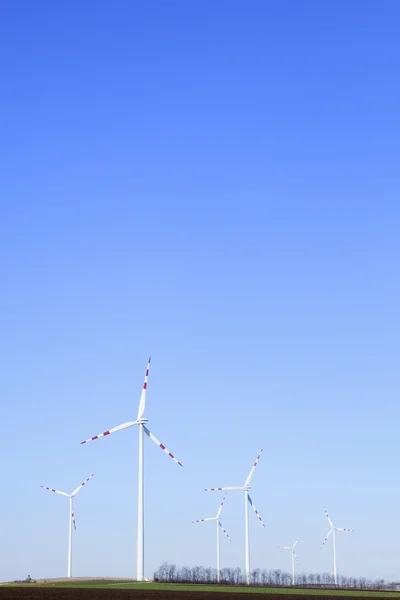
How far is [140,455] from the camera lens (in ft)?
413

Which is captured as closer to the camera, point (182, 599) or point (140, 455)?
point (182, 599)

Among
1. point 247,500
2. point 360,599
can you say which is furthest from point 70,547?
point 360,599

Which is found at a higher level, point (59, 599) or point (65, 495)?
point (65, 495)

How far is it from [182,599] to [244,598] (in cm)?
1199

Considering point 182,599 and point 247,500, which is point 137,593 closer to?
point 182,599

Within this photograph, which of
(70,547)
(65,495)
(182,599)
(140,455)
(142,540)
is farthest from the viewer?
(65,495)

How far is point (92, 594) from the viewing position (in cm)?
10094

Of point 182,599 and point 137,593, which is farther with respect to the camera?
point 137,593

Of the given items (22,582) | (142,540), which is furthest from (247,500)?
(142,540)

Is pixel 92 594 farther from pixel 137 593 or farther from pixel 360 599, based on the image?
pixel 360 599

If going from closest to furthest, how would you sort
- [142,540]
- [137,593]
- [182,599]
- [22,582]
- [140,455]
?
[182,599] < [137,593] < [142,540] < [140,455] < [22,582]

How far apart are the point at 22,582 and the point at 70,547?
19.3 m

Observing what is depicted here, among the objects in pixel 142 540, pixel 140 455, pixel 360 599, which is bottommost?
pixel 360 599

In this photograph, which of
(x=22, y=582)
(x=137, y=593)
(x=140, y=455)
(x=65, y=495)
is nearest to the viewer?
(x=137, y=593)
